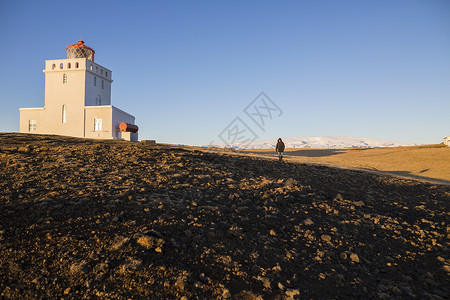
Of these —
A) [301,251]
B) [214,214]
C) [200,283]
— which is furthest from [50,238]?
[301,251]

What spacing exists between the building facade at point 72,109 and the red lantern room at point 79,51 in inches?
43.7

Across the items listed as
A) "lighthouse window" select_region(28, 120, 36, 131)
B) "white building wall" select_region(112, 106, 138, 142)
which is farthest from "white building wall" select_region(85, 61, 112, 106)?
"lighthouse window" select_region(28, 120, 36, 131)

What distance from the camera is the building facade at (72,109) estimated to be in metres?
28.2

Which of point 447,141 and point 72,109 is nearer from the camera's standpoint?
point 72,109

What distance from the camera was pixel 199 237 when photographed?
16.2ft

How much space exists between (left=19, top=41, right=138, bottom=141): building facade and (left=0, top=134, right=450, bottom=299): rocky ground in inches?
790

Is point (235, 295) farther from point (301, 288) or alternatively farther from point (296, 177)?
point (296, 177)

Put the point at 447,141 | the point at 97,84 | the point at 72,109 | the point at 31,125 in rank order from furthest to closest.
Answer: the point at 447,141, the point at 97,84, the point at 31,125, the point at 72,109

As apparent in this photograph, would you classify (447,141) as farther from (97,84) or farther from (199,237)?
(97,84)

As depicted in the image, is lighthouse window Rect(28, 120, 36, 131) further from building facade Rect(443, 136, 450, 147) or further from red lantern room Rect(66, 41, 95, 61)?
building facade Rect(443, 136, 450, 147)

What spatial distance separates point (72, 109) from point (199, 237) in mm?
29396

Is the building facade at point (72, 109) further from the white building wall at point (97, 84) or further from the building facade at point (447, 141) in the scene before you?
the building facade at point (447, 141)

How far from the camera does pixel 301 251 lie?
499cm

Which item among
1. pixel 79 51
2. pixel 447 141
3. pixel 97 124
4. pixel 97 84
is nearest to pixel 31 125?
pixel 97 124
